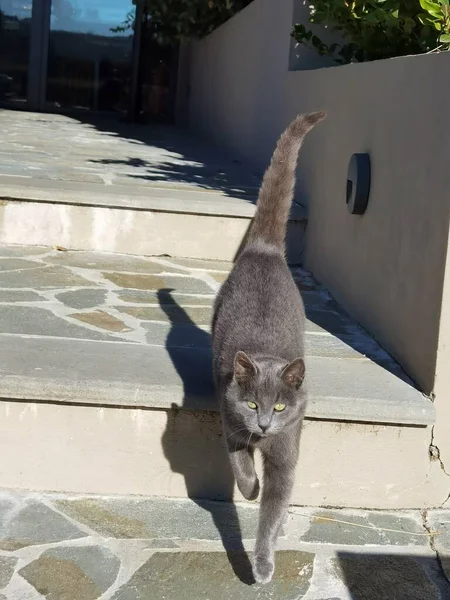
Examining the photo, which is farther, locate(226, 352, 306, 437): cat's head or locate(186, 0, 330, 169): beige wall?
locate(186, 0, 330, 169): beige wall

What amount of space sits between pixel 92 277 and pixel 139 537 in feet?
6.56

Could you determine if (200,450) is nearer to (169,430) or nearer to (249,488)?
(169,430)

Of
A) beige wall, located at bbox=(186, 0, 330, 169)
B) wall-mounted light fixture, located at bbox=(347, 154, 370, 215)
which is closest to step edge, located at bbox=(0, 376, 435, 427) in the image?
wall-mounted light fixture, located at bbox=(347, 154, 370, 215)

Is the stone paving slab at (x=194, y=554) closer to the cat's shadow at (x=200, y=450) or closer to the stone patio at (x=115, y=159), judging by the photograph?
the cat's shadow at (x=200, y=450)

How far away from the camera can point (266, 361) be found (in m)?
2.34

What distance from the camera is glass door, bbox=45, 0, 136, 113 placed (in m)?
12.1

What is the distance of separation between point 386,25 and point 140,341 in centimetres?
196

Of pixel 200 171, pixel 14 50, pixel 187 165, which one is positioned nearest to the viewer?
pixel 200 171

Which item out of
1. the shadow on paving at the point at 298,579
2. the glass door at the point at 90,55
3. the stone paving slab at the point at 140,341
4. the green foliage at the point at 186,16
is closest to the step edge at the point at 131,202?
the stone paving slab at the point at 140,341

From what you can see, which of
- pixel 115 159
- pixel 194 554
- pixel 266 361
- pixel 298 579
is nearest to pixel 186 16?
pixel 115 159

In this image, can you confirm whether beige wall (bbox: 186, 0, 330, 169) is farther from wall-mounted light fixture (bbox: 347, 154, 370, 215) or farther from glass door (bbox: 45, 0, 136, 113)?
wall-mounted light fixture (bbox: 347, 154, 370, 215)

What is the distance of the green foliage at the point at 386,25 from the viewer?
126 inches

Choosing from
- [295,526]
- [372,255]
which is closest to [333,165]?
[372,255]

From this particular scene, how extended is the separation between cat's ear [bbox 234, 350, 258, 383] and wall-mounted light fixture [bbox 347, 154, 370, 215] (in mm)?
1601
